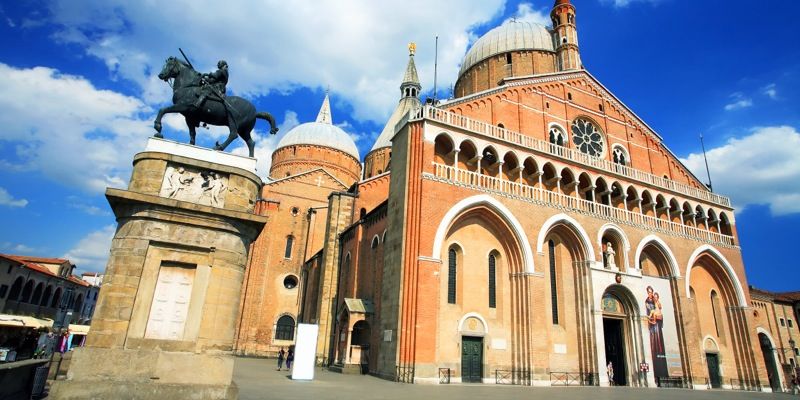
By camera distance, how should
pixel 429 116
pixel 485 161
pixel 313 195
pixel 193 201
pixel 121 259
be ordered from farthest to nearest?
1. pixel 313 195
2. pixel 485 161
3. pixel 429 116
4. pixel 193 201
5. pixel 121 259

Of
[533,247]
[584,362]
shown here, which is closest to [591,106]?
[533,247]

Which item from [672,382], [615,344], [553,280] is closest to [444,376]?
[553,280]

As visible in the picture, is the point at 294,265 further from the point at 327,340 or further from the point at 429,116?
the point at 429,116

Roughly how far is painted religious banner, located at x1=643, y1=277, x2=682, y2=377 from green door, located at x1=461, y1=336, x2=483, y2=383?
9.28 metres

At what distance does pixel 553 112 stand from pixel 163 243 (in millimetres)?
22583

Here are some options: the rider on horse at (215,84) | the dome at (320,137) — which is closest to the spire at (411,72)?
the dome at (320,137)

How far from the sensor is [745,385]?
2412 centimetres

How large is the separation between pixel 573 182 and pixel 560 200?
6.44ft

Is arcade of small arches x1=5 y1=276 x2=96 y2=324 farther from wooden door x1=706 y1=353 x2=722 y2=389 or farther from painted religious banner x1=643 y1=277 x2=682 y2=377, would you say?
wooden door x1=706 y1=353 x2=722 y2=389

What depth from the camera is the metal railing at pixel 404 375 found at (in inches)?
602

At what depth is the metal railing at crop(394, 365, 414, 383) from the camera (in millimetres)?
15297

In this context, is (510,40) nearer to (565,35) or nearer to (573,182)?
(565,35)

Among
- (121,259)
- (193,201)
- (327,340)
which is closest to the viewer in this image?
(121,259)

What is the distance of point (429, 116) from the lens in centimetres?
1958
